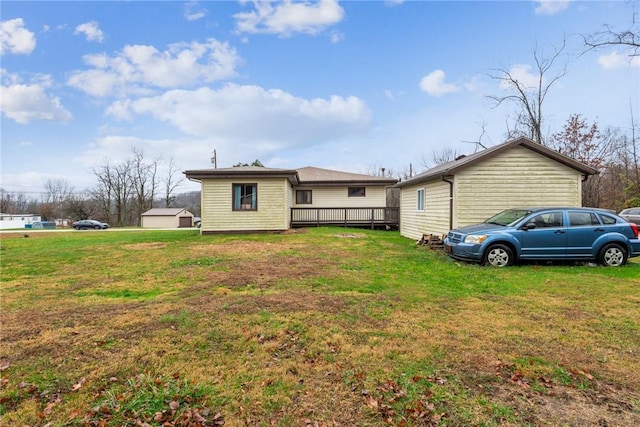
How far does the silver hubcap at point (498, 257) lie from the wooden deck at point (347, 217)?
36.5ft

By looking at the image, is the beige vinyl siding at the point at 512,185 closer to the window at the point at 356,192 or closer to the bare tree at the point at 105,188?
the window at the point at 356,192

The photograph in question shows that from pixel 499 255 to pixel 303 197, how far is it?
14.7 metres

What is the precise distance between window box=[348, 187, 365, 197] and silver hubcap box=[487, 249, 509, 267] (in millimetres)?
13755

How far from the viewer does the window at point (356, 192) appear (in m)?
21.1

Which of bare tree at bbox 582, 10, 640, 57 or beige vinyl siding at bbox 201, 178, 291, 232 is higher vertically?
bare tree at bbox 582, 10, 640, 57

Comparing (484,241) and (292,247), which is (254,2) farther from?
(484,241)

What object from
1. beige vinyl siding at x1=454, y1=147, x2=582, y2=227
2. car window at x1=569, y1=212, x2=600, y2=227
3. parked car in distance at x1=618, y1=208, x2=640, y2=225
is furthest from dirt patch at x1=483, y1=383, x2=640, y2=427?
parked car in distance at x1=618, y1=208, x2=640, y2=225

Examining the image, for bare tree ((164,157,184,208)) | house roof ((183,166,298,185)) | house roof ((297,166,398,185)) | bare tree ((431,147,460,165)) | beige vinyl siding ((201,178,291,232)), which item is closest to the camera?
house roof ((183,166,298,185))

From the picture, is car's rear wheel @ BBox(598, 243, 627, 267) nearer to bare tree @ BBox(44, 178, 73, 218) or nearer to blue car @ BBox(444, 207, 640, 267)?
blue car @ BBox(444, 207, 640, 267)

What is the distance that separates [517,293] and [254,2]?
12.2m

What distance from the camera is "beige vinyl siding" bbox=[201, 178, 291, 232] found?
49.3 ft

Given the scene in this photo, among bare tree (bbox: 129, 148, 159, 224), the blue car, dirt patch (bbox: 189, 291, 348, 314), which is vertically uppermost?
bare tree (bbox: 129, 148, 159, 224)

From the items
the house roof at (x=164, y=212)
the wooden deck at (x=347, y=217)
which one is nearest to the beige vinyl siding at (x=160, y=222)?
the house roof at (x=164, y=212)

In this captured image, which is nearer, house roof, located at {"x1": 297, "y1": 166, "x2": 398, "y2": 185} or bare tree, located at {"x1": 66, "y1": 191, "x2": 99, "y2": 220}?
house roof, located at {"x1": 297, "y1": 166, "x2": 398, "y2": 185}
